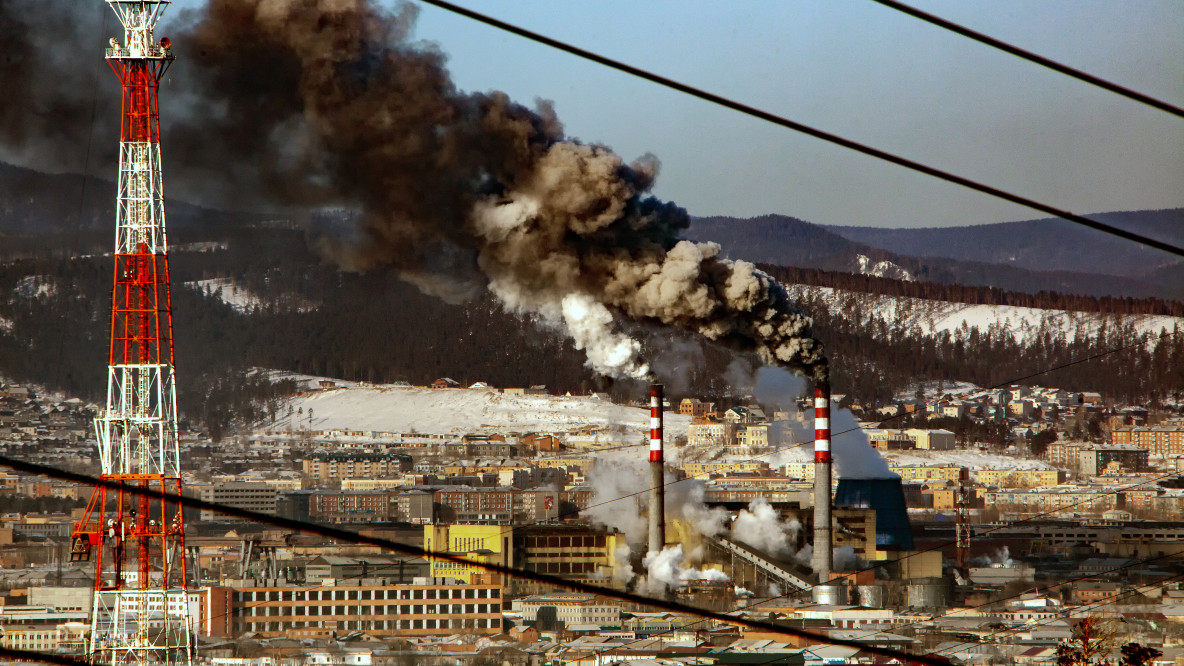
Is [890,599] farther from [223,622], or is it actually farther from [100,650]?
[100,650]

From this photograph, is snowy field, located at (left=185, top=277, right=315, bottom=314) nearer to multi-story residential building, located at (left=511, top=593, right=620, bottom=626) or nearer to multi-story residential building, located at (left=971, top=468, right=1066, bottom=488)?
multi-story residential building, located at (left=971, top=468, right=1066, bottom=488)

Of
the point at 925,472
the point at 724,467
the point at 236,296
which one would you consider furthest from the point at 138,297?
the point at 236,296

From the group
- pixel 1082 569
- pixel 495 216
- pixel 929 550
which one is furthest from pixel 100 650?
pixel 1082 569

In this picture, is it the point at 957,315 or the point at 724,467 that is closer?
the point at 724,467

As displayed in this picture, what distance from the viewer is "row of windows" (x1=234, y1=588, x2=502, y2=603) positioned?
41375 mm

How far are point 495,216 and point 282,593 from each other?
470 inches

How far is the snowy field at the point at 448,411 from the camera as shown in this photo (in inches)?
3748

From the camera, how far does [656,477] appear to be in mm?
45000

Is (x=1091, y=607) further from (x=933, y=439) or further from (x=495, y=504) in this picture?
(x=933, y=439)

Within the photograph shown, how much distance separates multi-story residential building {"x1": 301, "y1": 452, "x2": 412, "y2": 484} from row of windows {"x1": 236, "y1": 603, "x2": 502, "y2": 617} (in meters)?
40.8

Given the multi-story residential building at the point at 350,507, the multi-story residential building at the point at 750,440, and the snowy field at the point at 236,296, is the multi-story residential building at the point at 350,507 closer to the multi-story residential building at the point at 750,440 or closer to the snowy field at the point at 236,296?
the snowy field at the point at 236,296

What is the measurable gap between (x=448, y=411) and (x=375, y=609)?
57849 mm

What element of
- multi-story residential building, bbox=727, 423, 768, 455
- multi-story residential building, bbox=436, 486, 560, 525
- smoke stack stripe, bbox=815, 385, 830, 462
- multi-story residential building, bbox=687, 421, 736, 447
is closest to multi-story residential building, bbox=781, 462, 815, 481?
multi-story residential building, bbox=727, 423, 768, 455

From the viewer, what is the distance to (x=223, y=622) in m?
39.8
